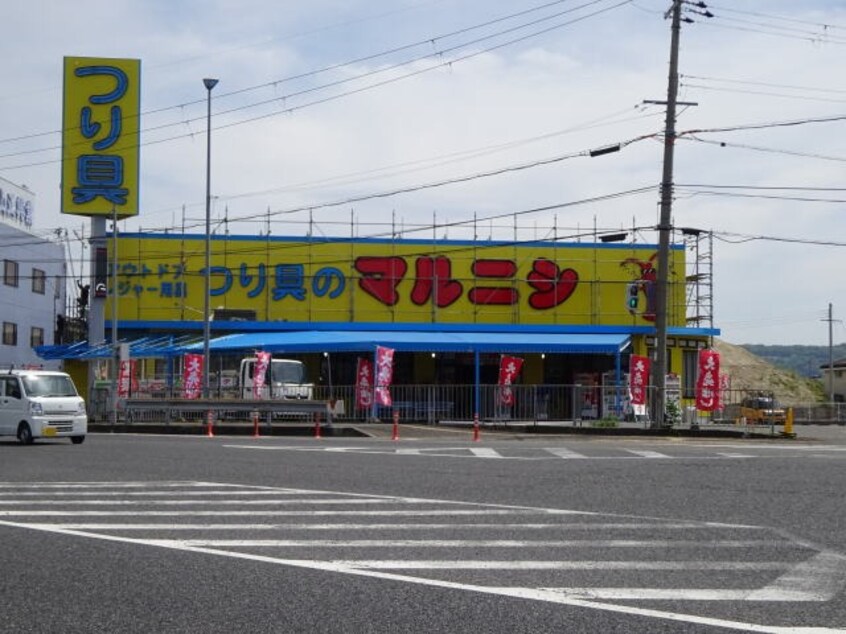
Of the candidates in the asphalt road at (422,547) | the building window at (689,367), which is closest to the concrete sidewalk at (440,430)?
the asphalt road at (422,547)

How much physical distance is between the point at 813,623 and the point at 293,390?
33.6 meters

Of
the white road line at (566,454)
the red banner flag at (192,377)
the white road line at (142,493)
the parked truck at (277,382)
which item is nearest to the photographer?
the white road line at (142,493)

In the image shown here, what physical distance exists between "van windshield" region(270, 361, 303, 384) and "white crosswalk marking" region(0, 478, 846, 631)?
1028 inches

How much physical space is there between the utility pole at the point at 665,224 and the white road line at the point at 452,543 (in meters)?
21.4

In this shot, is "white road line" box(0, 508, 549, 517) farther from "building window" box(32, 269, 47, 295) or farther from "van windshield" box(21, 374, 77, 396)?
"building window" box(32, 269, 47, 295)

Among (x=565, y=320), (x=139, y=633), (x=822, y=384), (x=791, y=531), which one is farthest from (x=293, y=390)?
(x=822, y=384)

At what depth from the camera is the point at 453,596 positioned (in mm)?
7965

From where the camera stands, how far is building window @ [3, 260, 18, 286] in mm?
59228

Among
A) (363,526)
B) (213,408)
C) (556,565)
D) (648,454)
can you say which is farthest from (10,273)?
(556,565)

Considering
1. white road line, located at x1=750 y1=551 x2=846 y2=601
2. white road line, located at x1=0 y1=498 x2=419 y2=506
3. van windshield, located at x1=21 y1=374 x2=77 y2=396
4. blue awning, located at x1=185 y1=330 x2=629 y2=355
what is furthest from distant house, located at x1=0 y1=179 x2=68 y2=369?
white road line, located at x1=750 y1=551 x2=846 y2=601

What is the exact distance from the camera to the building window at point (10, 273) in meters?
59.2

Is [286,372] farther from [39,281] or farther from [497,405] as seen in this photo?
[39,281]

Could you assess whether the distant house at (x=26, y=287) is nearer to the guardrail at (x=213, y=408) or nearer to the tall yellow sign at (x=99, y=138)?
the tall yellow sign at (x=99, y=138)

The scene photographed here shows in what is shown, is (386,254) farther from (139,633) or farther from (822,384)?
(822,384)
